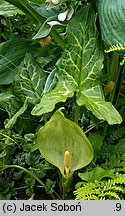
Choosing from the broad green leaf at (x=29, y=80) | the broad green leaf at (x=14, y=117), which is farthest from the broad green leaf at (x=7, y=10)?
the broad green leaf at (x=14, y=117)

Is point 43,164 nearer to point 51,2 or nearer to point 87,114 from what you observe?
point 87,114

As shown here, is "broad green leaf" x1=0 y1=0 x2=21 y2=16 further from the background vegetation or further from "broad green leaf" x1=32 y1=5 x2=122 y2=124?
"broad green leaf" x1=32 y1=5 x2=122 y2=124

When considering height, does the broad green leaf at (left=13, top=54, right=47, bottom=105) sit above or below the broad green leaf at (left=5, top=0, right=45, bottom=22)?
below

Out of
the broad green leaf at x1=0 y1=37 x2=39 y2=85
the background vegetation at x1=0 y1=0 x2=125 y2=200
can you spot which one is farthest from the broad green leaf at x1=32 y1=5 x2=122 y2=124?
the broad green leaf at x1=0 y1=37 x2=39 y2=85

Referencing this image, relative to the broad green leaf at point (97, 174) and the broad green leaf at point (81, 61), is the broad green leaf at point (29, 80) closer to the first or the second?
the broad green leaf at point (81, 61)

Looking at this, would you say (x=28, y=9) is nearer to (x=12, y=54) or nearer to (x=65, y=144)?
(x=12, y=54)

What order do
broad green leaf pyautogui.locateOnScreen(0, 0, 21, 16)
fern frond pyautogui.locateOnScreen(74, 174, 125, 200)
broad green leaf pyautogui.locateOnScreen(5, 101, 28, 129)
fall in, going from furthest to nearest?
broad green leaf pyautogui.locateOnScreen(0, 0, 21, 16)
broad green leaf pyautogui.locateOnScreen(5, 101, 28, 129)
fern frond pyautogui.locateOnScreen(74, 174, 125, 200)
